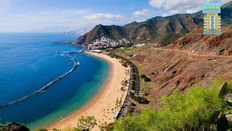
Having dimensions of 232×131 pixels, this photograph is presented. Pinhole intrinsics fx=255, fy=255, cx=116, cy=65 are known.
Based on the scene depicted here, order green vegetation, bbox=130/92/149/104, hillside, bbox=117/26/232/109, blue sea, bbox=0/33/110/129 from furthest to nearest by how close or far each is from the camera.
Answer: green vegetation, bbox=130/92/149/104 < hillside, bbox=117/26/232/109 < blue sea, bbox=0/33/110/129

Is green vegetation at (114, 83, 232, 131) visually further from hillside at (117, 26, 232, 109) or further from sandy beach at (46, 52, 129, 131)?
hillside at (117, 26, 232, 109)

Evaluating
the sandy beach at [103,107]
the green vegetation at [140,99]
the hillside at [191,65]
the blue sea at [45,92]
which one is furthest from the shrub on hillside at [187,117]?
the green vegetation at [140,99]

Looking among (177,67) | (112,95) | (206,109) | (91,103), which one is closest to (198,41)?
(177,67)

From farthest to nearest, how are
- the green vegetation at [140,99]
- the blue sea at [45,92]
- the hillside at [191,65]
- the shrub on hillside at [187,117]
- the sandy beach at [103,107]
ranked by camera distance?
the green vegetation at [140,99] → the hillside at [191,65] → the blue sea at [45,92] → the sandy beach at [103,107] → the shrub on hillside at [187,117]

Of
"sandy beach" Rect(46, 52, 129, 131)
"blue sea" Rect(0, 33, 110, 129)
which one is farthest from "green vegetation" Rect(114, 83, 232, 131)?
"blue sea" Rect(0, 33, 110, 129)

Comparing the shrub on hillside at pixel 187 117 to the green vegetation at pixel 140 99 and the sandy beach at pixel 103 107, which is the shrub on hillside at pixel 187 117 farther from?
the green vegetation at pixel 140 99

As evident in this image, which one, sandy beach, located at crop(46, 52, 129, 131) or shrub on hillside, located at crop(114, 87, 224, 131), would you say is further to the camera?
sandy beach, located at crop(46, 52, 129, 131)

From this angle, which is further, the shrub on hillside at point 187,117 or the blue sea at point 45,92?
the blue sea at point 45,92

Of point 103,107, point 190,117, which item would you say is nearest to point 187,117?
point 190,117
